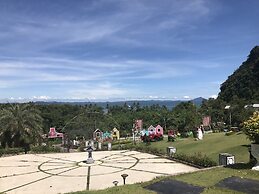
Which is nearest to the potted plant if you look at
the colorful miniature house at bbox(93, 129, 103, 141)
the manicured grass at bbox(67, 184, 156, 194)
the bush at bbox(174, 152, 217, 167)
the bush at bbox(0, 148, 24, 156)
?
the manicured grass at bbox(67, 184, 156, 194)

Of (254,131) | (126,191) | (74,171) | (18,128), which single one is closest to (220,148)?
(74,171)

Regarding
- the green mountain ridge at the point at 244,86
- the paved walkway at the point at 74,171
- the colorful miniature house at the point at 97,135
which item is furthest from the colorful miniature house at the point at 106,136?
the green mountain ridge at the point at 244,86

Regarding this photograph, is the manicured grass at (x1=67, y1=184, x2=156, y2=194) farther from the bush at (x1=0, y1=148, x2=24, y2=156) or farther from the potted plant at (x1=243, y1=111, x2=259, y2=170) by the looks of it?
the bush at (x1=0, y1=148, x2=24, y2=156)

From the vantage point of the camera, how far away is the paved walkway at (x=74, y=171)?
729 inches

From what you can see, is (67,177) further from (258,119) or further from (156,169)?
(258,119)

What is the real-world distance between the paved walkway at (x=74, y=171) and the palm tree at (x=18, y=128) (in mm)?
5810

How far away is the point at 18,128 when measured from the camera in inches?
1395

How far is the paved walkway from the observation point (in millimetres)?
18508

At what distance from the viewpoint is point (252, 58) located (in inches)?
4277

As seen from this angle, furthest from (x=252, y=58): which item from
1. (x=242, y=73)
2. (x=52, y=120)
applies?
(x=52, y=120)

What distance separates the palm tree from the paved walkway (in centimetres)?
581

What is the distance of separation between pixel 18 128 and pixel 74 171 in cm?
1527

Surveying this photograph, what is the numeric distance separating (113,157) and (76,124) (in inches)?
435

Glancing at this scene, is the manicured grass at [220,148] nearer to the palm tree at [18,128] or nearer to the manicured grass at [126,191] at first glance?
the manicured grass at [126,191]
